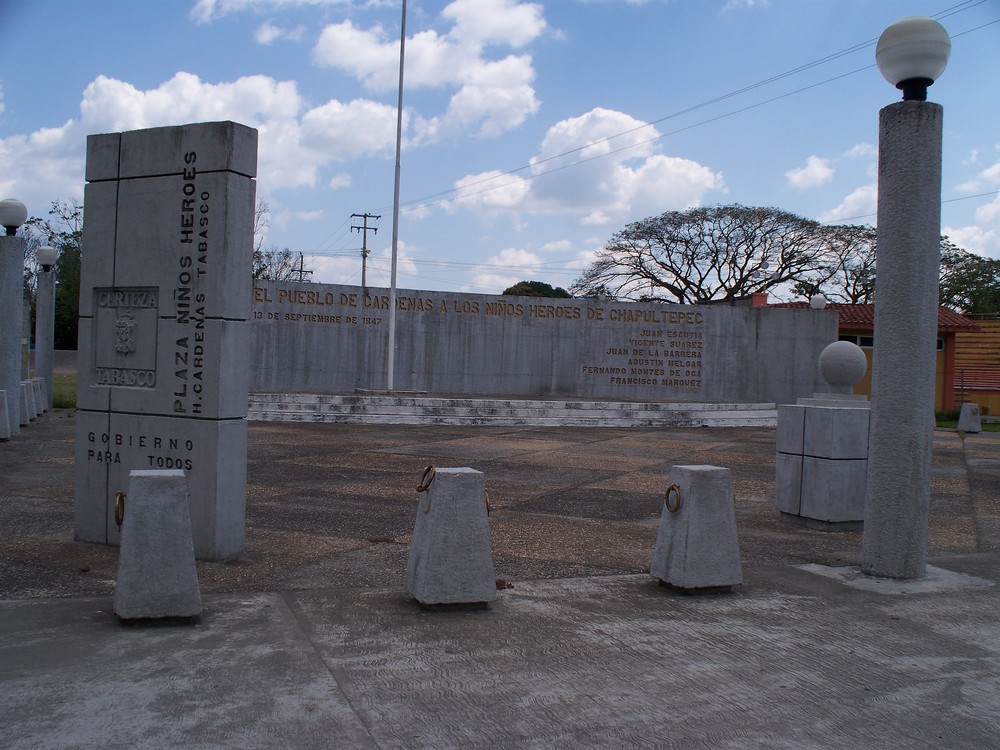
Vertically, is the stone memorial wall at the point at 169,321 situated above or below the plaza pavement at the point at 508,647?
above

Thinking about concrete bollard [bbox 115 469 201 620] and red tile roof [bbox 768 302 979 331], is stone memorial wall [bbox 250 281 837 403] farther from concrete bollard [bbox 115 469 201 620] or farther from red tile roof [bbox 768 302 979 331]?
concrete bollard [bbox 115 469 201 620]

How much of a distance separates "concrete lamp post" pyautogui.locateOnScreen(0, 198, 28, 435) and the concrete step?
5.20 m

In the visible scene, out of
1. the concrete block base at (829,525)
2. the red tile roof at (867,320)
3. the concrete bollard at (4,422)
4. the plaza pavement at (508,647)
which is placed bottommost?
the plaza pavement at (508,647)

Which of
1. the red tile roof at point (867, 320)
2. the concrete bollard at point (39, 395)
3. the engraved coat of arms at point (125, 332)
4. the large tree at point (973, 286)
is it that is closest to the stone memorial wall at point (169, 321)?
the engraved coat of arms at point (125, 332)

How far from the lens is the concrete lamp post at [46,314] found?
20266 mm

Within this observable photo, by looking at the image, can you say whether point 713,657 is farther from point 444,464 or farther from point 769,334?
point 769,334

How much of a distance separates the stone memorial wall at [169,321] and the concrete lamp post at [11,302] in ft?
29.5

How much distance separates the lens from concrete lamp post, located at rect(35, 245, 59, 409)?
66.5ft

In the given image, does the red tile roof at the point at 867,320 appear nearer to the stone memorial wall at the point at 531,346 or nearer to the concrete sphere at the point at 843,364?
the stone memorial wall at the point at 531,346

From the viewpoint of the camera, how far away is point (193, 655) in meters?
4.45

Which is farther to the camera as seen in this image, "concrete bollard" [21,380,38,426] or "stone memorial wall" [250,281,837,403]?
"stone memorial wall" [250,281,837,403]

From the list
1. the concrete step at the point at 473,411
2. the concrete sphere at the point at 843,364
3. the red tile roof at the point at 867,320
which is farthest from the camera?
the red tile roof at the point at 867,320

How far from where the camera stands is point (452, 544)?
5.47 meters

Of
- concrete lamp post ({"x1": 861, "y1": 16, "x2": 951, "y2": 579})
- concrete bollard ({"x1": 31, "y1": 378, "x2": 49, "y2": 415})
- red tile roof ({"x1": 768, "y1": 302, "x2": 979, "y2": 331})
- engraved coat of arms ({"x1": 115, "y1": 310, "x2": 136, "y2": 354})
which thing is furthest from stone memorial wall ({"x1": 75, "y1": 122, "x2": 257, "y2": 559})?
red tile roof ({"x1": 768, "y1": 302, "x2": 979, "y2": 331})
